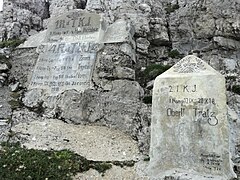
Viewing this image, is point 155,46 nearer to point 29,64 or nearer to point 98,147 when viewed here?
point 29,64

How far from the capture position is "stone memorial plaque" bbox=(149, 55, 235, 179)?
7.88 m

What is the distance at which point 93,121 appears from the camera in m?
11.3

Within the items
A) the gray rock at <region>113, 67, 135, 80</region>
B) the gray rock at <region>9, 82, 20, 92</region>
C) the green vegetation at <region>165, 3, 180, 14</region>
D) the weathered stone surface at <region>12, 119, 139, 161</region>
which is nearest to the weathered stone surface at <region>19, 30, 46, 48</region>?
the gray rock at <region>9, 82, 20, 92</region>

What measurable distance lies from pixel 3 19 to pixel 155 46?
10851mm

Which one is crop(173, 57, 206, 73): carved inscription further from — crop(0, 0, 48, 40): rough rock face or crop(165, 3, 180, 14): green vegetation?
crop(0, 0, 48, 40): rough rock face

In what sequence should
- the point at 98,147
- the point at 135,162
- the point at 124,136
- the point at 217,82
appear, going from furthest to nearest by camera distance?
the point at 124,136, the point at 98,147, the point at 135,162, the point at 217,82

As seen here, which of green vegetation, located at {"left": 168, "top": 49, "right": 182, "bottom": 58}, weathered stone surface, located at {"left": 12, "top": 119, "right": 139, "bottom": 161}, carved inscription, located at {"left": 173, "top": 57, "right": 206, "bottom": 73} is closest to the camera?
carved inscription, located at {"left": 173, "top": 57, "right": 206, "bottom": 73}

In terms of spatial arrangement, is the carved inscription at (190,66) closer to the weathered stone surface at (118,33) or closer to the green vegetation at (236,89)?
the green vegetation at (236,89)

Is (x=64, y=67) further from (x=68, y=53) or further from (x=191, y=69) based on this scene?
(x=191, y=69)

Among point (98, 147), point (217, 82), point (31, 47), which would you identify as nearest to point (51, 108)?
point (98, 147)

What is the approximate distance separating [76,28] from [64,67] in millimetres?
2303

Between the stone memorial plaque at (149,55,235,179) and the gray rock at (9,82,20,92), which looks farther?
the gray rock at (9,82,20,92)

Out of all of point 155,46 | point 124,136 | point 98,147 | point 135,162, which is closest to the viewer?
point 135,162

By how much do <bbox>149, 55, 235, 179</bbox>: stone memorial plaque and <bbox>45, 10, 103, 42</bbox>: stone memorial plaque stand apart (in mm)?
5809
